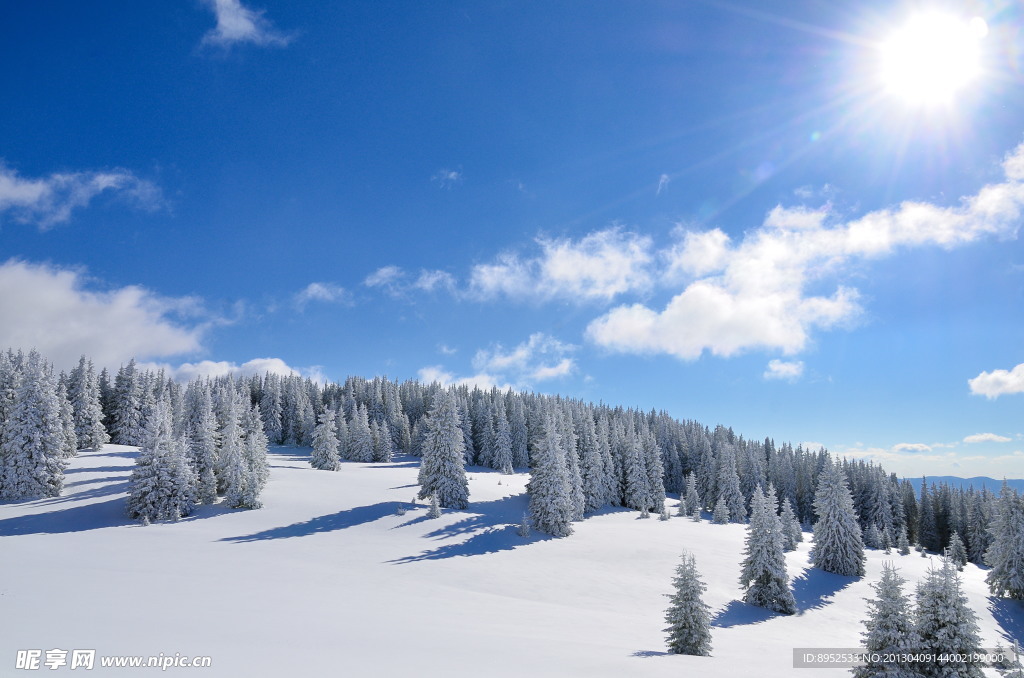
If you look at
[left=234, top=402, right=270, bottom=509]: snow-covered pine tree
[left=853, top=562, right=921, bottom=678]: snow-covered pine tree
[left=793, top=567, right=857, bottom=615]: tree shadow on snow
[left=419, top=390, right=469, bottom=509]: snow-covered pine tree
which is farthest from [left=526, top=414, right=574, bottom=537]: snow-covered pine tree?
[left=853, top=562, right=921, bottom=678]: snow-covered pine tree

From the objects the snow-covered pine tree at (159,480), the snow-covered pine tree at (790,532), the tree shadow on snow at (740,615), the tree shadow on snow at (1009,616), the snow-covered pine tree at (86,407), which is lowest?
the tree shadow on snow at (1009,616)

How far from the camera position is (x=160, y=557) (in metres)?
27.5

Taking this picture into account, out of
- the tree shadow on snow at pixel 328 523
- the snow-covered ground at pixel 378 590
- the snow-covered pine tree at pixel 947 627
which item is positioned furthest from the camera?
the tree shadow on snow at pixel 328 523

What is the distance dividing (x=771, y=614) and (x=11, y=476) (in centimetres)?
6325

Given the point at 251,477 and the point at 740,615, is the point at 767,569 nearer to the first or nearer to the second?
the point at 740,615

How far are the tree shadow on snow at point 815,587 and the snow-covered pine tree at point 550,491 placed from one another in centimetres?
1867

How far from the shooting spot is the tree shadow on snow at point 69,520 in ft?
112

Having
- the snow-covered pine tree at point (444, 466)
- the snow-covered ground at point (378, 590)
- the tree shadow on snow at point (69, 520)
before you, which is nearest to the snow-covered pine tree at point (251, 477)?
the snow-covered ground at point (378, 590)

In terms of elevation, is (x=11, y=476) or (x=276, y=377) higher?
(x=276, y=377)

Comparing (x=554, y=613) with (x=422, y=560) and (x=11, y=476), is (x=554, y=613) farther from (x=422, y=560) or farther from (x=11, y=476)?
(x=11, y=476)

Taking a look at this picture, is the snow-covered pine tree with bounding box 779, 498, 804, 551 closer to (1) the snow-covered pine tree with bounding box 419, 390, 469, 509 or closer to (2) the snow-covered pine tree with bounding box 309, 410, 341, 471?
(1) the snow-covered pine tree with bounding box 419, 390, 469, 509

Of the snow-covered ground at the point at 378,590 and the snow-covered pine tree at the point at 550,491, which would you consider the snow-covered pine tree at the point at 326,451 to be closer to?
the snow-covered ground at the point at 378,590

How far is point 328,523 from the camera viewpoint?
38594 millimetres

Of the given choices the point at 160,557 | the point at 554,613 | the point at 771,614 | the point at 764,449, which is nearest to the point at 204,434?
the point at 160,557
